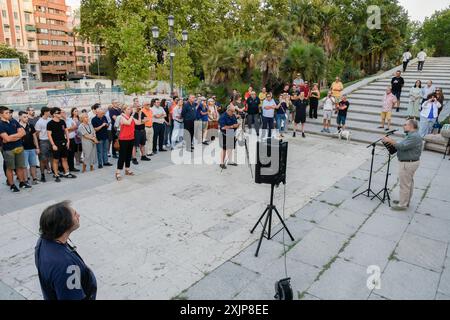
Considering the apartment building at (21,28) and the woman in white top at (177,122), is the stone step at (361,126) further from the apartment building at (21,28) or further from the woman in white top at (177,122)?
the apartment building at (21,28)

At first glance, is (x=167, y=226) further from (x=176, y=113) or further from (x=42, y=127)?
(x=176, y=113)

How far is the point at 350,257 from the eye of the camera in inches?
209

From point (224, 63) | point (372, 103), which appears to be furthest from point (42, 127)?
point (372, 103)

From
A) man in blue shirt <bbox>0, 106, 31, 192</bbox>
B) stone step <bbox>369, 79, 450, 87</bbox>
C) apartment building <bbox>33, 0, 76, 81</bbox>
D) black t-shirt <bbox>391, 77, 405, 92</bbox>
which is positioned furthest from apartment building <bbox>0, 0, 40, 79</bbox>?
black t-shirt <bbox>391, 77, 405, 92</bbox>

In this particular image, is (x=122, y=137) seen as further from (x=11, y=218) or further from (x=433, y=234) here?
(x=433, y=234)

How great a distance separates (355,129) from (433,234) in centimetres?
870

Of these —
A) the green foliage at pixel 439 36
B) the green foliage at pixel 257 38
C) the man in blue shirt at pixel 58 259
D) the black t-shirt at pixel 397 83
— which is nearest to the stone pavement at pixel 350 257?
the man in blue shirt at pixel 58 259

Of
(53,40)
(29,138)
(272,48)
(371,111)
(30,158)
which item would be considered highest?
(53,40)

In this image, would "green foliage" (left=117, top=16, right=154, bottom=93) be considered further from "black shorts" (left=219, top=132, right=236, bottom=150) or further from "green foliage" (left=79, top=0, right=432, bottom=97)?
"black shorts" (left=219, top=132, right=236, bottom=150)

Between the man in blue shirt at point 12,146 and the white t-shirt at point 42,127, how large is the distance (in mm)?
540

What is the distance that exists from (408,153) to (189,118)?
22.4 feet

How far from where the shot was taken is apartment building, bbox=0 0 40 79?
62.1m

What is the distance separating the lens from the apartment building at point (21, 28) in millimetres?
62069

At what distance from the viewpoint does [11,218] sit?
6.52 metres
